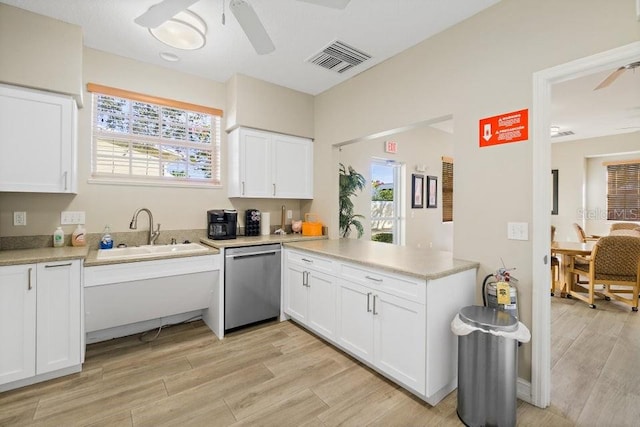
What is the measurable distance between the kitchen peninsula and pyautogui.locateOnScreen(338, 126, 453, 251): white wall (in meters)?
1.98

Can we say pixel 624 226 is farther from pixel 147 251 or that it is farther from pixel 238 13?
pixel 147 251

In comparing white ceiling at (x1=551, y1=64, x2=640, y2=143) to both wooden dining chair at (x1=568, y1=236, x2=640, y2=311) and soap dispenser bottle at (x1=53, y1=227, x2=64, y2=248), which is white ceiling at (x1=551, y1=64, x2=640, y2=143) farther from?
soap dispenser bottle at (x1=53, y1=227, x2=64, y2=248)

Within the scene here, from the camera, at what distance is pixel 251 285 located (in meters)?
3.01

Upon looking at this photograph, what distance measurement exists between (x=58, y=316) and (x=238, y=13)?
2.40m

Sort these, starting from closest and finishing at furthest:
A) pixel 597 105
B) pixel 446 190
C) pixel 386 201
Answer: pixel 597 105 < pixel 386 201 < pixel 446 190

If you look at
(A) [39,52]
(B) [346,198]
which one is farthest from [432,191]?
(A) [39,52]

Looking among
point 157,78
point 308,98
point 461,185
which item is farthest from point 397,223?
point 157,78

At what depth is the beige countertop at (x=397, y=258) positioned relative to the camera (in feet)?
6.37

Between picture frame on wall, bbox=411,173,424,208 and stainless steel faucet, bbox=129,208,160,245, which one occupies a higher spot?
picture frame on wall, bbox=411,173,424,208

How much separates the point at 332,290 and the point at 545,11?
8.05ft

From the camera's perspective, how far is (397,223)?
5.34 m

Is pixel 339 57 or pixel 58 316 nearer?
pixel 58 316

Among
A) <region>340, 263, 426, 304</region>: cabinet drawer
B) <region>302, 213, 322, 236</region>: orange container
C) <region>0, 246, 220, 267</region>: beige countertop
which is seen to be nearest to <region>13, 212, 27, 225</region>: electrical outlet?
<region>0, 246, 220, 267</region>: beige countertop

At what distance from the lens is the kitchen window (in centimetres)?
287
